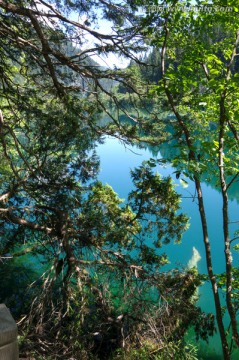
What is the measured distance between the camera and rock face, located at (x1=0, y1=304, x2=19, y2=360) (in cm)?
70

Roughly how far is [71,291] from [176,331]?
58.4 inches

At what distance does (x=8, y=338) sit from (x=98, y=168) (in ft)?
16.0

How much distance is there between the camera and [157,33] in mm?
4168

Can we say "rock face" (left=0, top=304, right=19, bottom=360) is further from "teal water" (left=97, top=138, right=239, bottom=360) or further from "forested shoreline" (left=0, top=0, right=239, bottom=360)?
"teal water" (left=97, top=138, right=239, bottom=360)

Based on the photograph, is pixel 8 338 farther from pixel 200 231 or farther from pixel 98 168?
pixel 200 231

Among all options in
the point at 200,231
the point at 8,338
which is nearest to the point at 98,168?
the point at 8,338

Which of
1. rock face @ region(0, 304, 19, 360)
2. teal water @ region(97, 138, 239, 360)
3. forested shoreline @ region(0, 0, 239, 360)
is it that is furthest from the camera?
teal water @ region(97, 138, 239, 360)

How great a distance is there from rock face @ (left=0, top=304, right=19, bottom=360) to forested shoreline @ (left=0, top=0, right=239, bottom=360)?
236 centimetres

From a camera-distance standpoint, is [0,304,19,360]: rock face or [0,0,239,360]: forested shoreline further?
[0,0,239,360]: forested shoreline

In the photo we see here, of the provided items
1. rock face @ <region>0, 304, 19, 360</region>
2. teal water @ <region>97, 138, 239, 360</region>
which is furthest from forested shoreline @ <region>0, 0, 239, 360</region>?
rock face @ <region>0, 304, 19, 360</region>

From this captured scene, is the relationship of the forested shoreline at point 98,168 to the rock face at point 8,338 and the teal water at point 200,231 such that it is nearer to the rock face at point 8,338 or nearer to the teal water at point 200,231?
the teal water at point 200,231

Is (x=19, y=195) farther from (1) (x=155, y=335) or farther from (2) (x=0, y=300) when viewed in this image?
(1) (x=155, y=335)

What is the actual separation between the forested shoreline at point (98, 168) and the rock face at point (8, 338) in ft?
7.73

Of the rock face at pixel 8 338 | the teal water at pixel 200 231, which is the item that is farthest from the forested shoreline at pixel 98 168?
the rock face at pixel 8 338
